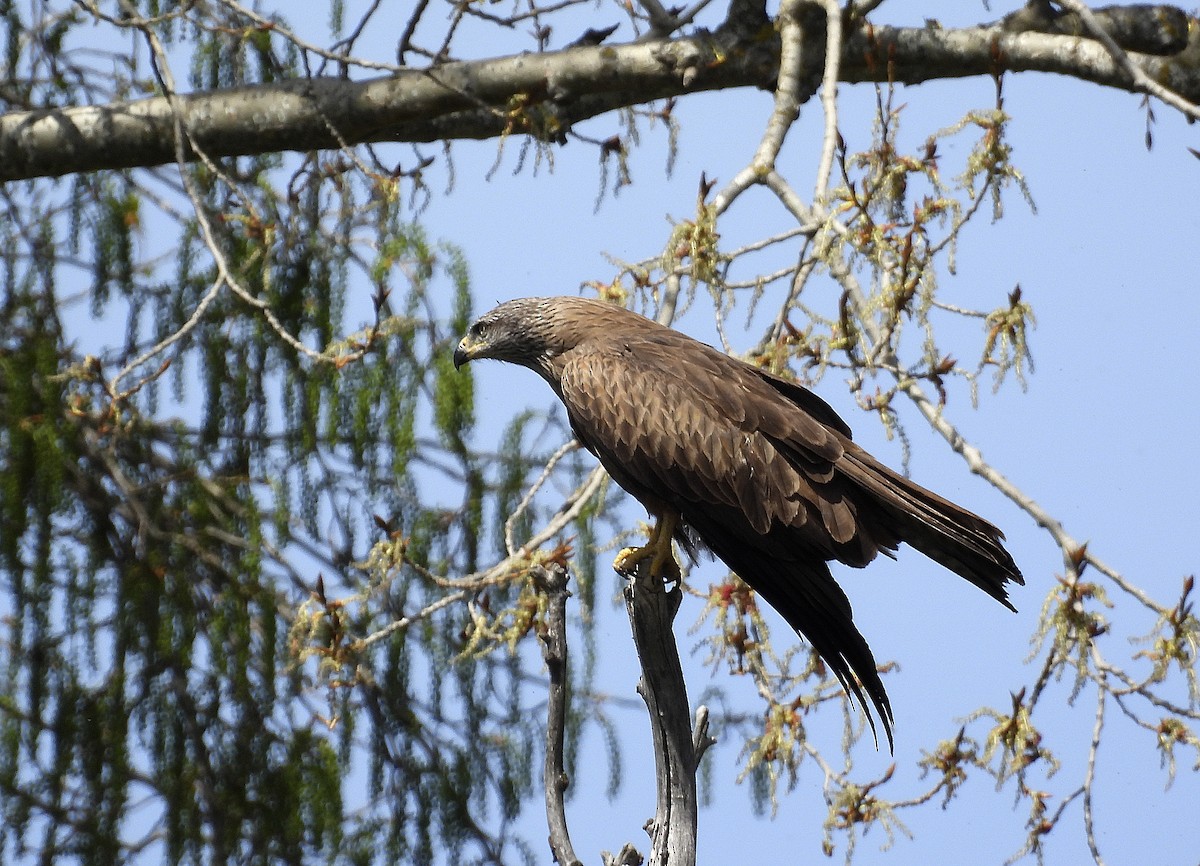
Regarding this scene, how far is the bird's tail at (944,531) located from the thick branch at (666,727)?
26.8 inches

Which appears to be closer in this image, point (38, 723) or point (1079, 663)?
point (1079, 663)

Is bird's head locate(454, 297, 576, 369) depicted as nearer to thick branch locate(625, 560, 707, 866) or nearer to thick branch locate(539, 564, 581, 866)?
thick branch locate(625, 560, 707, 866)

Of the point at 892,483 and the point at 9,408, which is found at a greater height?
the point at 9,408

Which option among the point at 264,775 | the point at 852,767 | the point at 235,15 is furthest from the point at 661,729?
the point at 235,15

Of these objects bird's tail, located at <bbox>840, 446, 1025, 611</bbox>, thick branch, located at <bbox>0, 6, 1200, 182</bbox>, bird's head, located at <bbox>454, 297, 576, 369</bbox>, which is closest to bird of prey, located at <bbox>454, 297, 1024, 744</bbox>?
bird's tail, located at <bbox>840, 446, 1025, 611</bbox>

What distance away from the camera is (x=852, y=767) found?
14.3 feet

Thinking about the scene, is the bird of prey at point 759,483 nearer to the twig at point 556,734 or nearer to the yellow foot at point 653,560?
the yellow foot at point 653,560

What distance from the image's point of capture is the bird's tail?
145 inches

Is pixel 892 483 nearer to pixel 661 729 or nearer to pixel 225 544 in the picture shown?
pixel 661 729

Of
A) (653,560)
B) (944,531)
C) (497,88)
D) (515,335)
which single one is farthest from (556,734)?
(497,88)

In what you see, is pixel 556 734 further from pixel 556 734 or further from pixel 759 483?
pixel 759 483

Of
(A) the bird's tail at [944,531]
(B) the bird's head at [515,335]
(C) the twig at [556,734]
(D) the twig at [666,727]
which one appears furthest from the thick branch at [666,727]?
(B) the bird's head at [515,335]

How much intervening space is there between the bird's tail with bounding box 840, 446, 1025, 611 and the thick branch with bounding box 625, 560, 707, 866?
68 centimetres

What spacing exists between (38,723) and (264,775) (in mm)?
736
